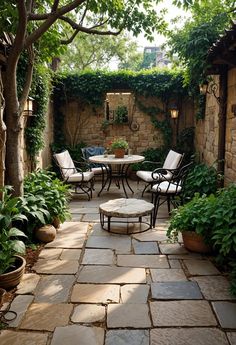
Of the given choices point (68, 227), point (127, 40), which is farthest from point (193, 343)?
point (127, 40)

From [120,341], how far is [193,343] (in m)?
0.42

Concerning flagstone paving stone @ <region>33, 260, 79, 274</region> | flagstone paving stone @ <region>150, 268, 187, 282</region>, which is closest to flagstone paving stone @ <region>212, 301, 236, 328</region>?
flagstone paving stone @ <region>150, 268, 187, 282</region>

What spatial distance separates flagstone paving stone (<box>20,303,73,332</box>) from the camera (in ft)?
6.54

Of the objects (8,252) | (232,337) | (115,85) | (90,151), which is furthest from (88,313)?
(115,85)

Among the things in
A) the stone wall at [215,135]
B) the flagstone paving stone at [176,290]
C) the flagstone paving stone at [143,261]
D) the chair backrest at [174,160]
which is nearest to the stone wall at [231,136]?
the stone wall at [215,135]

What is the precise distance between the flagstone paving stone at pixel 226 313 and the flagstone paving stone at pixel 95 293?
0.70 meters

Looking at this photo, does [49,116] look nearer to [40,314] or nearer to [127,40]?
[40,314]

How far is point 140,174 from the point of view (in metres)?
5.58

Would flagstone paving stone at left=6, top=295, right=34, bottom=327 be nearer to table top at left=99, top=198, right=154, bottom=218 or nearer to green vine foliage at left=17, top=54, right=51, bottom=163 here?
table top at left=99, top=198, right=154, bottom=218

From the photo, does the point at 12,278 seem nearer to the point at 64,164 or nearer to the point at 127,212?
the point at 127,212

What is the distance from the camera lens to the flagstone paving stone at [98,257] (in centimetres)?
296

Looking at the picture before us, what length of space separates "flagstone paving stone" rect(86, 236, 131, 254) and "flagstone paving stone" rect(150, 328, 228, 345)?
130cm

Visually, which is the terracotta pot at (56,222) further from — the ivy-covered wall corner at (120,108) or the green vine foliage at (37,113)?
the ivy-covered wall corner at (120,108)

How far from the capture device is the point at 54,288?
248 centimetres
